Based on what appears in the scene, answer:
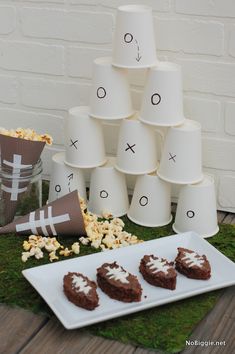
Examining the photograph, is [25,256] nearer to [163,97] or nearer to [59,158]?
[59,158]

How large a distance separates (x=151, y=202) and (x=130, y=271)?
207mm

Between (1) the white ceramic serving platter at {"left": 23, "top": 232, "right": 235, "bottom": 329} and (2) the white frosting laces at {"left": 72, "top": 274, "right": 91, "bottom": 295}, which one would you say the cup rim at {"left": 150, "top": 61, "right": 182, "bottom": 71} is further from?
(2) the white frosting laces at {"left": 72, "top": 274, "right": 91, "bottom": 295}

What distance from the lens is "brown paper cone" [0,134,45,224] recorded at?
130 cm

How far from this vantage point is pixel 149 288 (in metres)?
1.11

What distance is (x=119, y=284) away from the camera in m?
1.06

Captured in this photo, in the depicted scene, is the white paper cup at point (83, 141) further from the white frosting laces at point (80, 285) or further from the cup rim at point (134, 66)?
the white frosting laces at point (80, 285)

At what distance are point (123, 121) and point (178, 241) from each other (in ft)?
0.84

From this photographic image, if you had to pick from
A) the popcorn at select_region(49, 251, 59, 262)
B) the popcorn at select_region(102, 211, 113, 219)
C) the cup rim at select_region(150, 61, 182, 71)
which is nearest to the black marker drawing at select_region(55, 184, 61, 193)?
the popcorn at select_region(102, 211, 113, 219)

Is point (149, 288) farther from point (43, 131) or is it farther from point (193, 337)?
point (43, 131)

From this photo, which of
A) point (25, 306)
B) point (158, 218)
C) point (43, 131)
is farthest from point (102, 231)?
point (43, 131)

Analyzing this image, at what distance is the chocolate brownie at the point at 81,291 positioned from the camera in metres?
1.03

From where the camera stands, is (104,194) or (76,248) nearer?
(76,248)

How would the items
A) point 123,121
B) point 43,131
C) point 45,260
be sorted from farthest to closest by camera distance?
point 43,131 < point 123,121 < point 45,260

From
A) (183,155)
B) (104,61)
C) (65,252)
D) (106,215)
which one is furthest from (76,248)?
(104,61)
